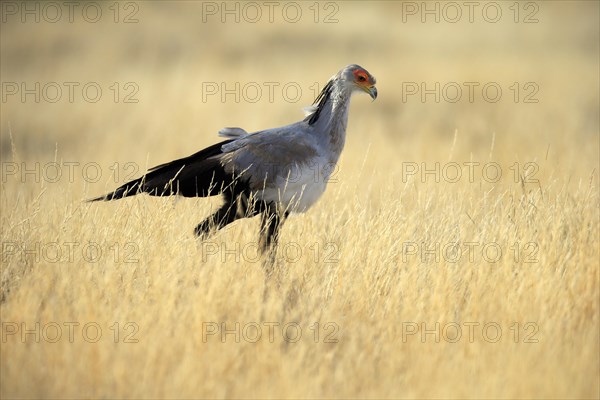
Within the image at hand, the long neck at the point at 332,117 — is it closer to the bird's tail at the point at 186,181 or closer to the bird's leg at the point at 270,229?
the bird's leg at the point at 270,229

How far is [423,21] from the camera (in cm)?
2022

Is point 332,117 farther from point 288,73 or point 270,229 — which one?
point 288,73

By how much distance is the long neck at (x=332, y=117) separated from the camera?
5812 mm

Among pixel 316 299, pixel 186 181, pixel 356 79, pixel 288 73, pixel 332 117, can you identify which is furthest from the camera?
pixel 288 73

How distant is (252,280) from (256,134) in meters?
1.54

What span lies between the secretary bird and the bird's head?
645 millimetres

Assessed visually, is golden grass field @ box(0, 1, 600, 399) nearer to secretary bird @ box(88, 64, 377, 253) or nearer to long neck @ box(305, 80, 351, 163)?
secretary bird @ box(88, 64, 377, 253)

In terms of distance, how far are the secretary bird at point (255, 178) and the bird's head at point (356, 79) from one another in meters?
0.65

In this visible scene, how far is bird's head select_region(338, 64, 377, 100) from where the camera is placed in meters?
5.96

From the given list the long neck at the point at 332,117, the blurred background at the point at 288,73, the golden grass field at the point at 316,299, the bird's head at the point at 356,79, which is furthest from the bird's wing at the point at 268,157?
the blurred background at the point at 288,73

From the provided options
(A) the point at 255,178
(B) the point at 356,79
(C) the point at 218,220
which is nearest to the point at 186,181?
(C) the point at 218,220

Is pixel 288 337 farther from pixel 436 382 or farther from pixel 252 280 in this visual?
pixel 436 382

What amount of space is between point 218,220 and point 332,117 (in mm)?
1278

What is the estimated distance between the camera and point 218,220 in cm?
552
